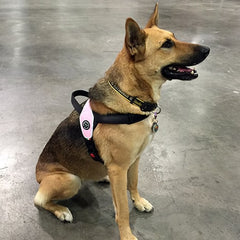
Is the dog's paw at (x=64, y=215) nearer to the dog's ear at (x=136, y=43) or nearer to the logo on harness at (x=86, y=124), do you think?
the logo on harness at (x=86, y=124)

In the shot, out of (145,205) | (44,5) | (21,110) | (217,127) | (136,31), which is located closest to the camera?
(136,31)

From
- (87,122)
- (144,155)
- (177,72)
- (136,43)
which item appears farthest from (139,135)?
(144,155)

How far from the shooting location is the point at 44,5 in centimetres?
958

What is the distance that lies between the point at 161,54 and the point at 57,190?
3.89ft

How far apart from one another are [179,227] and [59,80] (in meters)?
2.98

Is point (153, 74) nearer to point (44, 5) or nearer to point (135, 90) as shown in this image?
point (135, 90)

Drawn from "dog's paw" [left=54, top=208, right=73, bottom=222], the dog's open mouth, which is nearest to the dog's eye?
the dog's open mouth

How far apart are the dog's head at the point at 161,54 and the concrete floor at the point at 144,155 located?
113 centimetres

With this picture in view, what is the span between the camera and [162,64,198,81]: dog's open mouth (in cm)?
172

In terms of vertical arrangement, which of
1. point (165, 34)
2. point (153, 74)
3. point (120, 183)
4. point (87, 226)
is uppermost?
point (165, 34)

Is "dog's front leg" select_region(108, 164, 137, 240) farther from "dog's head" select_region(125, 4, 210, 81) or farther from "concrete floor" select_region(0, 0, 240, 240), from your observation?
"dog's head" select_region(125, 4, 210, 81)

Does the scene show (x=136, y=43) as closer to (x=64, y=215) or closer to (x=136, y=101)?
(x=136, y=101)

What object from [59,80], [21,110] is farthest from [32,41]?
[21,110]

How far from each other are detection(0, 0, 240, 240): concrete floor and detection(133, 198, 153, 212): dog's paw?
0.05m
